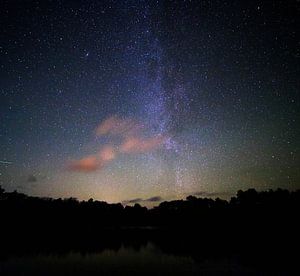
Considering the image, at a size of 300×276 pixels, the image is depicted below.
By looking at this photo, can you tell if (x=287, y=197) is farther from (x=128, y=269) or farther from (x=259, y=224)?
(x=128, y=269)

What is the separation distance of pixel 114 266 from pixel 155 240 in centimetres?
2616

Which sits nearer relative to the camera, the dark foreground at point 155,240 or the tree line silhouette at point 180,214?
the dark foreground at point 155,240

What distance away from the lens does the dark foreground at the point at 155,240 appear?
68.3 ft

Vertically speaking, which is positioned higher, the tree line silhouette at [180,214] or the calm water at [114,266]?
the tree line silhouette at [180,214]

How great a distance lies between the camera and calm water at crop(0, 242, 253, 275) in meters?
18.9

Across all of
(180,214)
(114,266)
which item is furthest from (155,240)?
(180,214)

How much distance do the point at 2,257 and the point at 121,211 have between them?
4936 inches

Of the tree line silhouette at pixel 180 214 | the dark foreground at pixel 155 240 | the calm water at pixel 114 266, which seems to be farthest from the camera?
the tree line silhouette at pixel 180 214

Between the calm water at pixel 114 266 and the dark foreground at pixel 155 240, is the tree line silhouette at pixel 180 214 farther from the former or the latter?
the calm water at pixel 114 266

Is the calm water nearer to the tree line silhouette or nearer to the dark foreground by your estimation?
the dark foreground

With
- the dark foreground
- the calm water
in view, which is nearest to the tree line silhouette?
the dark foreground

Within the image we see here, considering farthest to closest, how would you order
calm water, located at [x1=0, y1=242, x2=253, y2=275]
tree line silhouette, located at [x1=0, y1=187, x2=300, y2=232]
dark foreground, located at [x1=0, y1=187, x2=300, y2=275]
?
tree line silhouette, located at [x1=0, y1=187, x2=300, y2=232] < dark foreground, located at [x1=0, y1=187, x2=300, y2=275] < calm water, located at [x1=0, y1=242, x2=253, y2=275]

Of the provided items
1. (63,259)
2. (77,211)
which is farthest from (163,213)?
(63,259)

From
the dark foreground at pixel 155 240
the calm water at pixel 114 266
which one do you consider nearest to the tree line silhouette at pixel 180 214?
the dark foreground at pixel 155 240
